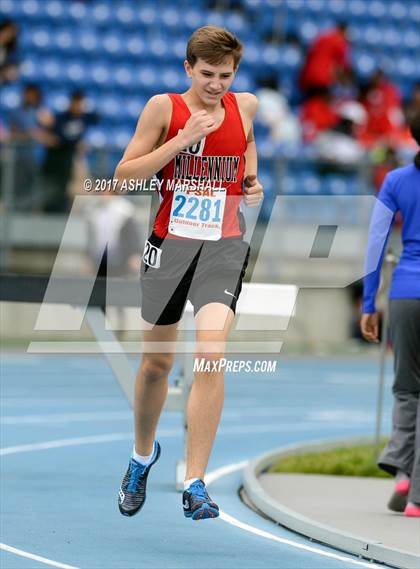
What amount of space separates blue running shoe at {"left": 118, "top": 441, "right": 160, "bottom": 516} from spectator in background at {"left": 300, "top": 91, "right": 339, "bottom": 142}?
1683cm

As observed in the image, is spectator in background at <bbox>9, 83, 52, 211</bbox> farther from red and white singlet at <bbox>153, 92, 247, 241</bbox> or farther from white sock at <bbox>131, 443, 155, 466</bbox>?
red and white singlet at <bbox>153, 92, 247, 241</bbox>

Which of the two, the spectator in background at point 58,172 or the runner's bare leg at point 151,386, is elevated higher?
the runner's bare leg at point 151,386

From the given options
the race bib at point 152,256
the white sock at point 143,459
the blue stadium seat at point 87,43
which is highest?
the race bib at point 152,256

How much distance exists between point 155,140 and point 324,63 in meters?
18.9

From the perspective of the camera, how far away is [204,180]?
6.94 m

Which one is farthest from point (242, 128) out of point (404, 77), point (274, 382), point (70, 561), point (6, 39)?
point (404, 77)

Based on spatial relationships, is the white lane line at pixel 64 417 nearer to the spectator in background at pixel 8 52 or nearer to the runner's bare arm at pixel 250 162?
the runner's bare arm at pixel 250 162

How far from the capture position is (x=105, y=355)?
9516 mm

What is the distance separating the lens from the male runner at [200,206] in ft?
22.0

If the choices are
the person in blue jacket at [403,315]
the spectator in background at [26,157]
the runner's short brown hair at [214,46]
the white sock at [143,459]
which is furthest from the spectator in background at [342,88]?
the runner's short brown hair at [214,46]

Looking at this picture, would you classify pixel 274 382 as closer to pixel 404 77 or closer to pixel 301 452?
pixel 301 452

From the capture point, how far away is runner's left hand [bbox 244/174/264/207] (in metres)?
7.00

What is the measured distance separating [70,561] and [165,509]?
2051 millimetres

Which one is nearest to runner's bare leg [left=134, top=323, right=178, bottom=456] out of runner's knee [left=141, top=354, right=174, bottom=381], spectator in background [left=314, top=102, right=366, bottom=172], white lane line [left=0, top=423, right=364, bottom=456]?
runner's knee [left=141, top=354, right=174, bottom=381]
